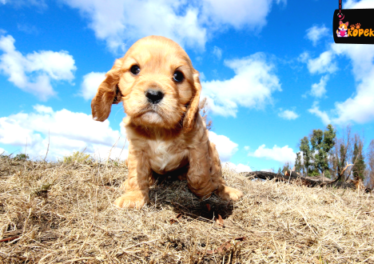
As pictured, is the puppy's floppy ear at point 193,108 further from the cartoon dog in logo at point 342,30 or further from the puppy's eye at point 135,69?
the cartoon dog in logo at point 342,30

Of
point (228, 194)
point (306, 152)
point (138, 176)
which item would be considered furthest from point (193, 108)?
point (306, 152)

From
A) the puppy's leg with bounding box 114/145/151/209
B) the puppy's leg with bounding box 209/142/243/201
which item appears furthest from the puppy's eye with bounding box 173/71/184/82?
the puppy's leg with bounding box 209/142/243/201

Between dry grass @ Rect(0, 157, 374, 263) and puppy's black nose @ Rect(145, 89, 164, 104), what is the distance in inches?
51.0

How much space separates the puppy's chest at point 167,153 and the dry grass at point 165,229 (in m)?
0.57

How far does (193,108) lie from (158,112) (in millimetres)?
555

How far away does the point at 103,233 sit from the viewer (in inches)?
99.2

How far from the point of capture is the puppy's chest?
11.3 ft

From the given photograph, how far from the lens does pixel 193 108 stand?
3086mm

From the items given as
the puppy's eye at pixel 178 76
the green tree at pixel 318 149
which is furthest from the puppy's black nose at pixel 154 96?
the green tree at pixel 318 149

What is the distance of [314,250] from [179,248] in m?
1.29

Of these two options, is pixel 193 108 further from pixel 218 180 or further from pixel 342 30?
pixel 342 30

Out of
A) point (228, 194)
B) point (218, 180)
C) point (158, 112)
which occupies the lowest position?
point (228, 194)

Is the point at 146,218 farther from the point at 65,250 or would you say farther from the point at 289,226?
the point at 289,226

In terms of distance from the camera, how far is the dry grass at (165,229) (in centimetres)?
226
